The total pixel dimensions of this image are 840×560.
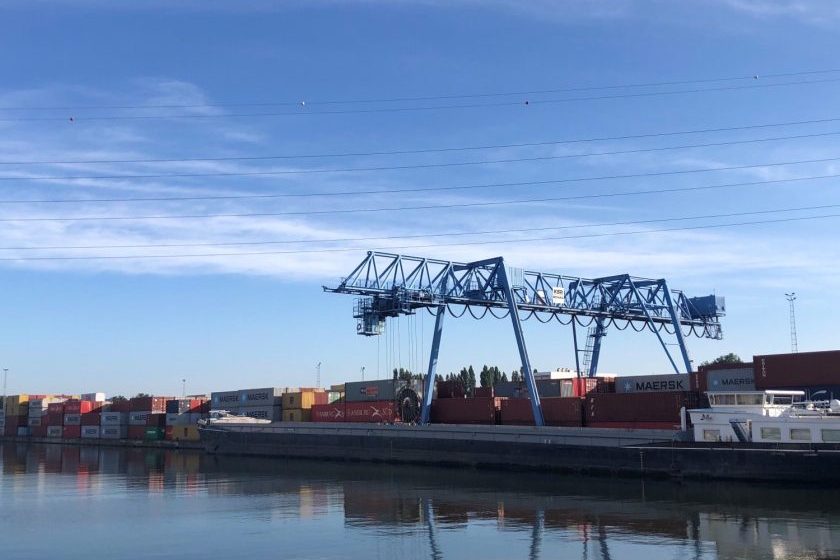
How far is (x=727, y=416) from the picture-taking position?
41.4m

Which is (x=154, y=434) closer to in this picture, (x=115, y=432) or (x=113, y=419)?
(x=115, y=432)

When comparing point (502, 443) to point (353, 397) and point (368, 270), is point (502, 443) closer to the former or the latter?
point (368, 270)

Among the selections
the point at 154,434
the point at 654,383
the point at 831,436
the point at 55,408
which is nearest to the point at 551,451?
the point at 654,383

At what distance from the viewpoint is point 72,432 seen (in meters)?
111

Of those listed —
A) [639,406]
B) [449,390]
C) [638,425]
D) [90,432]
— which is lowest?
[90,432]

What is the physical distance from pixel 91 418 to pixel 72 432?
5274 mm

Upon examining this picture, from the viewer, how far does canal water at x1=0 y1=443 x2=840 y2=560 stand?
2394 cm

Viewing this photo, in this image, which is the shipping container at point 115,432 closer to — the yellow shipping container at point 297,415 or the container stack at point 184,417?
the container stack at point 184,417

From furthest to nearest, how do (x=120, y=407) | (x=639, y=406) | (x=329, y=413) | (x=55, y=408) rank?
(x=55, y=408)
(x=120, y=407)
(x=329, y=413)
(x=639, y=406)

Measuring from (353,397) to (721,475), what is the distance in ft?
119

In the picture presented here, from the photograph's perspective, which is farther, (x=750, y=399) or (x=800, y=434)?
(x=750, y=399)

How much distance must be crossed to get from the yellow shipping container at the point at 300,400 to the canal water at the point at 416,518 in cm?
2862

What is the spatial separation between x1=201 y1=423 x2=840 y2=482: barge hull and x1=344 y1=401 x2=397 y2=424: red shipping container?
8.26 feet

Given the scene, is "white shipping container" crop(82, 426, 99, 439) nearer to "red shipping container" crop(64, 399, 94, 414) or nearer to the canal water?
"red shipping container" crop(64, 399, 94, 414)
